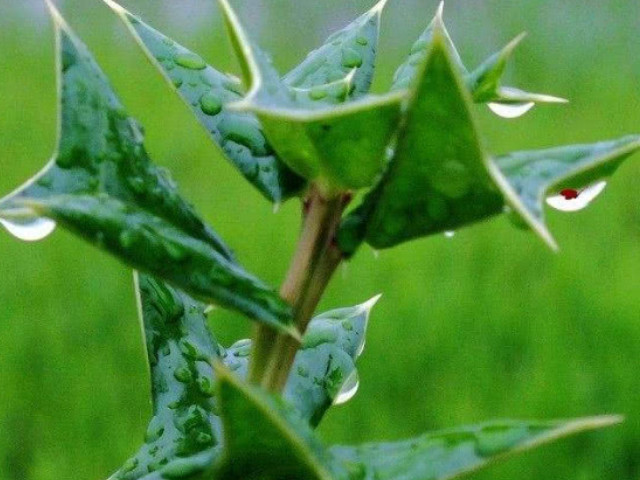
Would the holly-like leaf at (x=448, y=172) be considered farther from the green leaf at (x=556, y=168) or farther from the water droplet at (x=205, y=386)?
the water droplet at (x=205, y=386)

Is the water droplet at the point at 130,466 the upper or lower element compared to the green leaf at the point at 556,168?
lower

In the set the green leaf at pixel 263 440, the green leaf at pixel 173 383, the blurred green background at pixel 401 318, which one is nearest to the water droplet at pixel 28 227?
the green leaf at pixel 173 383

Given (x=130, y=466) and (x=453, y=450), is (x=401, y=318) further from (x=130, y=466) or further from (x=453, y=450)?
(x=453, y=450)

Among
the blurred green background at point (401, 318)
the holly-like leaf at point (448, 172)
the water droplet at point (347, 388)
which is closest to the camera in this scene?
the holly-like leaf at point (448, 172)

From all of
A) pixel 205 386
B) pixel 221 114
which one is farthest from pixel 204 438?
pixel 221 114

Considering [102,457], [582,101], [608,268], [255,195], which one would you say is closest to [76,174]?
[102,457]

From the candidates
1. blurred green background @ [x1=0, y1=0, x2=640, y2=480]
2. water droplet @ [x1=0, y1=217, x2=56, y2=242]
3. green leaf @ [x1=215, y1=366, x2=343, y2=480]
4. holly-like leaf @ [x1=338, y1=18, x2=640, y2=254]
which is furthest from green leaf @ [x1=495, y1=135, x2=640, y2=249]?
blurred green background @ [x1=0, y1=0, x2=640, y2=480]

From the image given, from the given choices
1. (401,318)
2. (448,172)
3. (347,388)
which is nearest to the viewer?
(448,172)

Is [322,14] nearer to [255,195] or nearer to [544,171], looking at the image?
[255,195]
